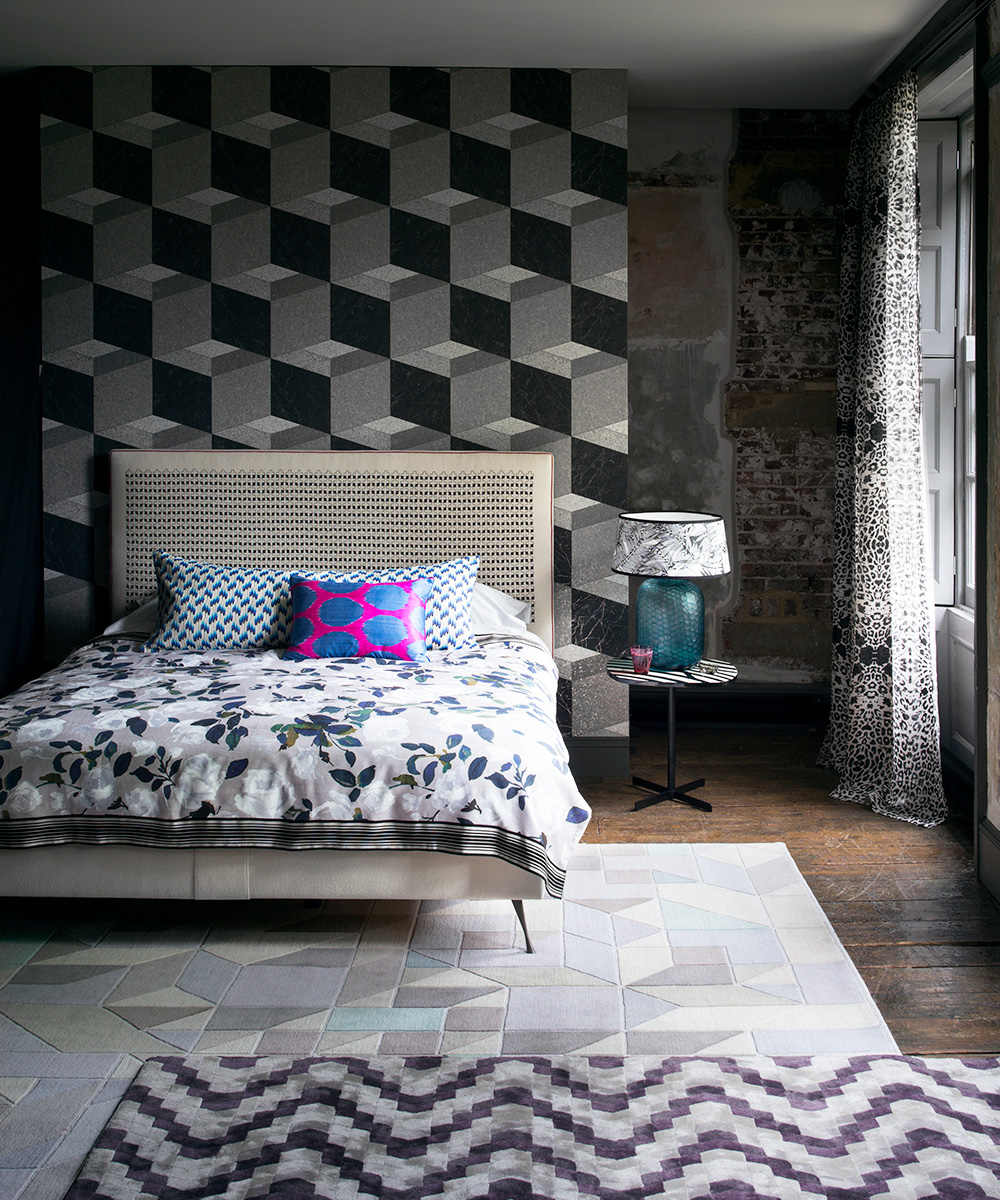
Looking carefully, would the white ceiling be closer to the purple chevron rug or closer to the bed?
the bed

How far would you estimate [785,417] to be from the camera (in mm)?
4957

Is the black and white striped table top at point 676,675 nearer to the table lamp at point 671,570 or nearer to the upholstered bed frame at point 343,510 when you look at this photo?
the table lamp at point 671,570

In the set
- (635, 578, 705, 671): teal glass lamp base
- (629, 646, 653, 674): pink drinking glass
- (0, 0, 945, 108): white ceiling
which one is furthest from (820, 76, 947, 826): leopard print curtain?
(629, 646, 653, 674): pink drinking glass

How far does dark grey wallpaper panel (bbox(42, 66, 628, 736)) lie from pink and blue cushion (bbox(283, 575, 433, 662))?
917 mm

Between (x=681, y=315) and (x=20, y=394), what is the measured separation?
114 inches

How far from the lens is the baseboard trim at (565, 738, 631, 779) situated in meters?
4.43

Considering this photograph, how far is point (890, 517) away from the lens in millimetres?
3961

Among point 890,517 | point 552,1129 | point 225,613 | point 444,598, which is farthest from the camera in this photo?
point 890,517

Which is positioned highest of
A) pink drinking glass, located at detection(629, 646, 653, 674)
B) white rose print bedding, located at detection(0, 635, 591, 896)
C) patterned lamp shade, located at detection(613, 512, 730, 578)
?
patterned lamp shade, located at detection(613, 512, 730, 578)

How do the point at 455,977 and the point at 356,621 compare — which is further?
the point at 356,621

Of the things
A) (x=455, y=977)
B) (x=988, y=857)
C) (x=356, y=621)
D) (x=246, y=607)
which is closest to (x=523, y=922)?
(x=455, y=977)

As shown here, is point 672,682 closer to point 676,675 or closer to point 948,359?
point 676,675

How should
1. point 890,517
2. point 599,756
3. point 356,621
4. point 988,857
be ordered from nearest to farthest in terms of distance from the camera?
1. point 988,857
2. point 356,621
3. point 890,517
4. point 599,756

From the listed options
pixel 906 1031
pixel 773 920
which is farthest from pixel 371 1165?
pixel 773 920
